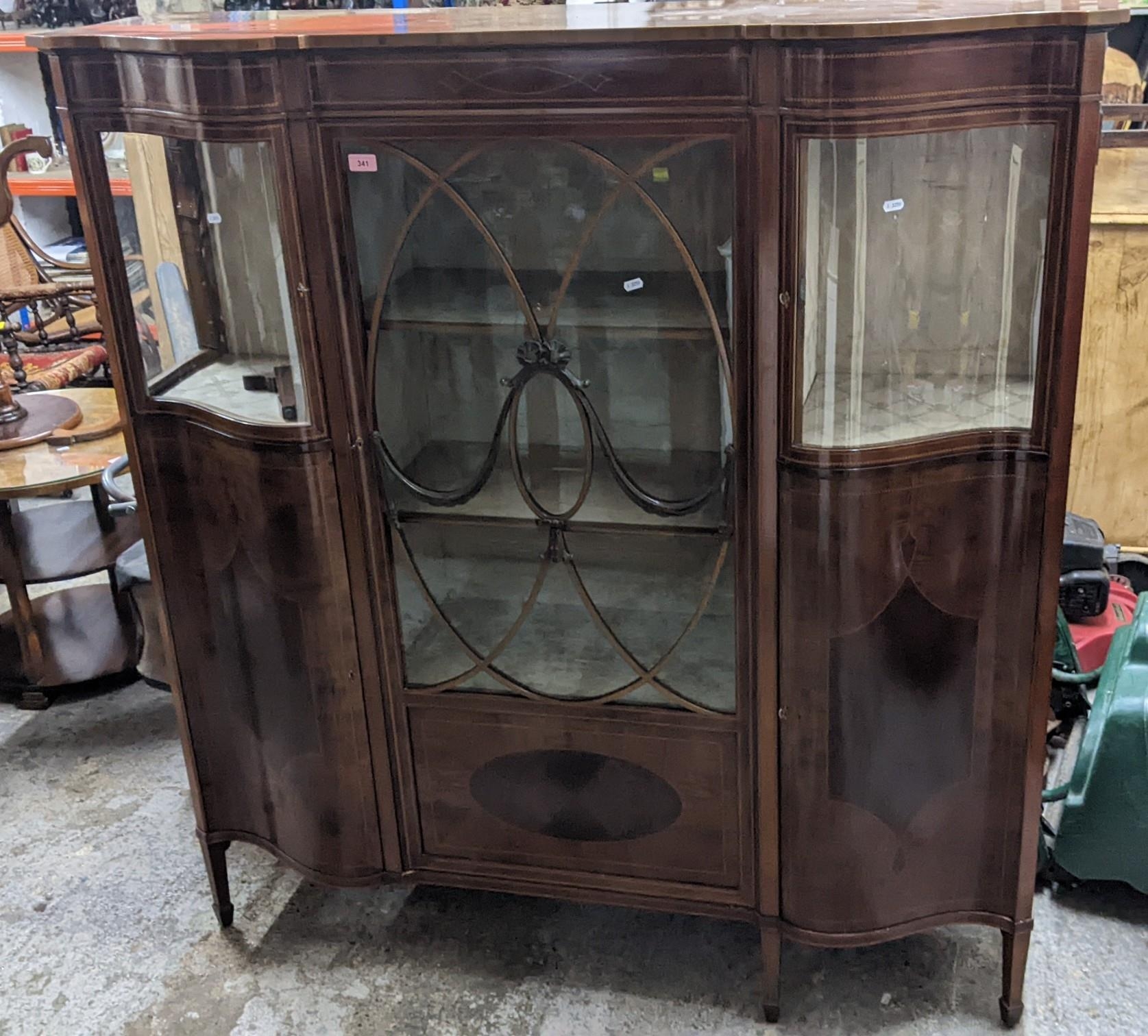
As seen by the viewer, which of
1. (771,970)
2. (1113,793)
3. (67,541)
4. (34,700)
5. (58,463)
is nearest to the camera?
(771,970)

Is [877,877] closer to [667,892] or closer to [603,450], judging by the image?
[667,892]

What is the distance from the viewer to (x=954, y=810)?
171 centimetres

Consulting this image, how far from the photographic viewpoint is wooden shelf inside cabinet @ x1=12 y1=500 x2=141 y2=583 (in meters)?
2.80

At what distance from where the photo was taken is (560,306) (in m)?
1.59

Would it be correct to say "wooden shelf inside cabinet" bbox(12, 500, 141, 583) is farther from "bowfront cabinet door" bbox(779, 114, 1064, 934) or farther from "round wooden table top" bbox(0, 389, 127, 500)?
Answer: "bowfront cabinet door" bbox(779, 114, 1064, 934)

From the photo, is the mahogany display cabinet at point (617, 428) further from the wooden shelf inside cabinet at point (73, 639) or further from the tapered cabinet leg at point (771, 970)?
the wooden shelf inside cabinet at point (73, 639)

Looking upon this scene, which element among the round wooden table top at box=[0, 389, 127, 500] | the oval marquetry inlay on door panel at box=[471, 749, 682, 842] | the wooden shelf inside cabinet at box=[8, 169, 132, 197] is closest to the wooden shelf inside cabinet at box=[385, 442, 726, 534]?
the oval marquetry inlay on door panel at box=[471, 749, 682, 842]

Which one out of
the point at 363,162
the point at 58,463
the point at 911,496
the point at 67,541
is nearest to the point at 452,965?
the point at 911,496

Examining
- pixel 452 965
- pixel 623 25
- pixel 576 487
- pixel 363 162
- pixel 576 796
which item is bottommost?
pixel 452 965

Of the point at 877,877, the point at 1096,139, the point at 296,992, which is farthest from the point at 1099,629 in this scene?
the point at 296,992

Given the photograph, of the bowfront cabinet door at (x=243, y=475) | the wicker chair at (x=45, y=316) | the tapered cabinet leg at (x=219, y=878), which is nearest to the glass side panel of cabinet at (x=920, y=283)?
the bowfront cabinet door at (x=243, y=475)

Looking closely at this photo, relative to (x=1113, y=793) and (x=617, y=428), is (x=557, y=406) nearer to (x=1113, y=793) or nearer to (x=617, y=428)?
(x=617, y=428)

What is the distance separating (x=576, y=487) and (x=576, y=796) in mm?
462

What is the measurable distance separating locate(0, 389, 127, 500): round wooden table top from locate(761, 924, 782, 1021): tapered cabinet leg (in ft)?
5.27
